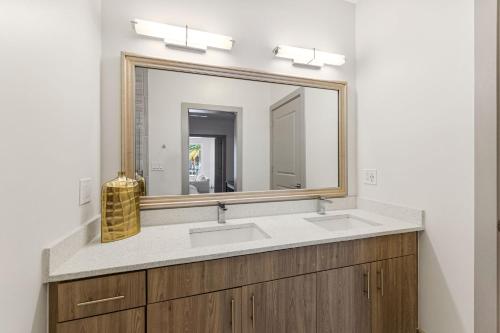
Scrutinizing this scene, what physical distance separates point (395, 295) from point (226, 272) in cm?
104

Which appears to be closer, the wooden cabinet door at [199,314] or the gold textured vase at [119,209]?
the wooden cabinet door at [199,314]

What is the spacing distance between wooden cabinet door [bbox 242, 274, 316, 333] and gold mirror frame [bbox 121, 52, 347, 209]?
2.04 feet

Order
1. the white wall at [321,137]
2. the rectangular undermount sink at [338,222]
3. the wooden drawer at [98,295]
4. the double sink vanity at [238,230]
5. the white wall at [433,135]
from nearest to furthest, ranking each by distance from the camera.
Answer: the wooden drawer at [98,295], the double sink vanity at [238,230], the white wall at [433,135], the rectangular undermount sink at [338,222], the white wall at [321,137]

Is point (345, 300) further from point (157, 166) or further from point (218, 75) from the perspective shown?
point (218, 75)

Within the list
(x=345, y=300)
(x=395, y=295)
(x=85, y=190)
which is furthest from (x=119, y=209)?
(x=395, y=295)

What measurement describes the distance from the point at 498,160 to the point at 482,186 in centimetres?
14

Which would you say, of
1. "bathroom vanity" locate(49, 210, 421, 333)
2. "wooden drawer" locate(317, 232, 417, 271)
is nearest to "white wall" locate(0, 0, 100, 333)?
"bathroom vanity" locate(49, 210, 421, 333)

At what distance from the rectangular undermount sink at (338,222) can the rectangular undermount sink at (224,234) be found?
404 mm

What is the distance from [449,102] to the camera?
1.28 meters

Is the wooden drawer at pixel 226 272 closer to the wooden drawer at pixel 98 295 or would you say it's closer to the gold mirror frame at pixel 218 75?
the wooden drawer at pixel 98 295

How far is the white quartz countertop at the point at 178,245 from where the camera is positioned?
3.00 feet

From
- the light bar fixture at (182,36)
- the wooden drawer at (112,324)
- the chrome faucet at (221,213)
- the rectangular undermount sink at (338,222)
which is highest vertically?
the light bar fixture at (182,36)

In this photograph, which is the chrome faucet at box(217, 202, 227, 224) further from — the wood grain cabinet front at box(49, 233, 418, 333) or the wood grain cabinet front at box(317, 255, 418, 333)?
the wood grain cabinet front at box(317, 255, 418, 333)

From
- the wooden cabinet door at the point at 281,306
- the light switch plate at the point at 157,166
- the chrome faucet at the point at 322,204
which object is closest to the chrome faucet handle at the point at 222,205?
the light switch plate at the point at 157,166
